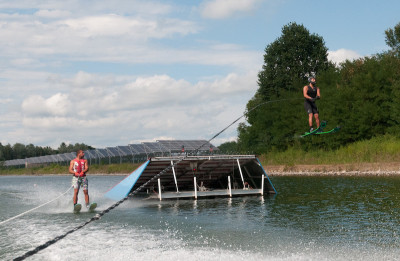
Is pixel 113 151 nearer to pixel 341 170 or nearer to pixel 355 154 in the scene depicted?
pixel 341 170

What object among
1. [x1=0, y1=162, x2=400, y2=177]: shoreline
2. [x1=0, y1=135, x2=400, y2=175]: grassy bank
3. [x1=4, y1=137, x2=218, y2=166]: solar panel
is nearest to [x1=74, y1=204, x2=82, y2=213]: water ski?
[x1=0, y1=162, x2=400, y2=177]: shoreline

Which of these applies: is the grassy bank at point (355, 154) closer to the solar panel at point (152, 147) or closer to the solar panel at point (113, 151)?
the solar panel at point (152, 147)

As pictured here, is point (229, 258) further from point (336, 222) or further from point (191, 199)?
point (191, 199)

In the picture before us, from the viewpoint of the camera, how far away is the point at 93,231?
1530cm

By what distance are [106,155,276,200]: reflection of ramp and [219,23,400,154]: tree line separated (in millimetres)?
13855

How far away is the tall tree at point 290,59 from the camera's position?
229 feet

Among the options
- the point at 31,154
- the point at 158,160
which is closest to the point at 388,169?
the point at 158,160

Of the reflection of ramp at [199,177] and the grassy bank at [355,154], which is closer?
the reflection of ramp at [199,177]

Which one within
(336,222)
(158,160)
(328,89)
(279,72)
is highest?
(279,72)

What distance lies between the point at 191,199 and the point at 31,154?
164107 mm

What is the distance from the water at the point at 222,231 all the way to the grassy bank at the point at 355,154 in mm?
25008

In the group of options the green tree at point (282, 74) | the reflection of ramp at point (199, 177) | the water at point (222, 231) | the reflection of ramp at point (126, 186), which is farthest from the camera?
the green tree at point (282, 74)

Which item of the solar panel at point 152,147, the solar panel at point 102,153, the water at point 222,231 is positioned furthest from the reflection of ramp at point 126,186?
the solar panel at point 102,153

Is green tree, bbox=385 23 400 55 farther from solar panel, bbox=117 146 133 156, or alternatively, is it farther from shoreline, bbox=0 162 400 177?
solar panel, bbox=117 146 133 156
